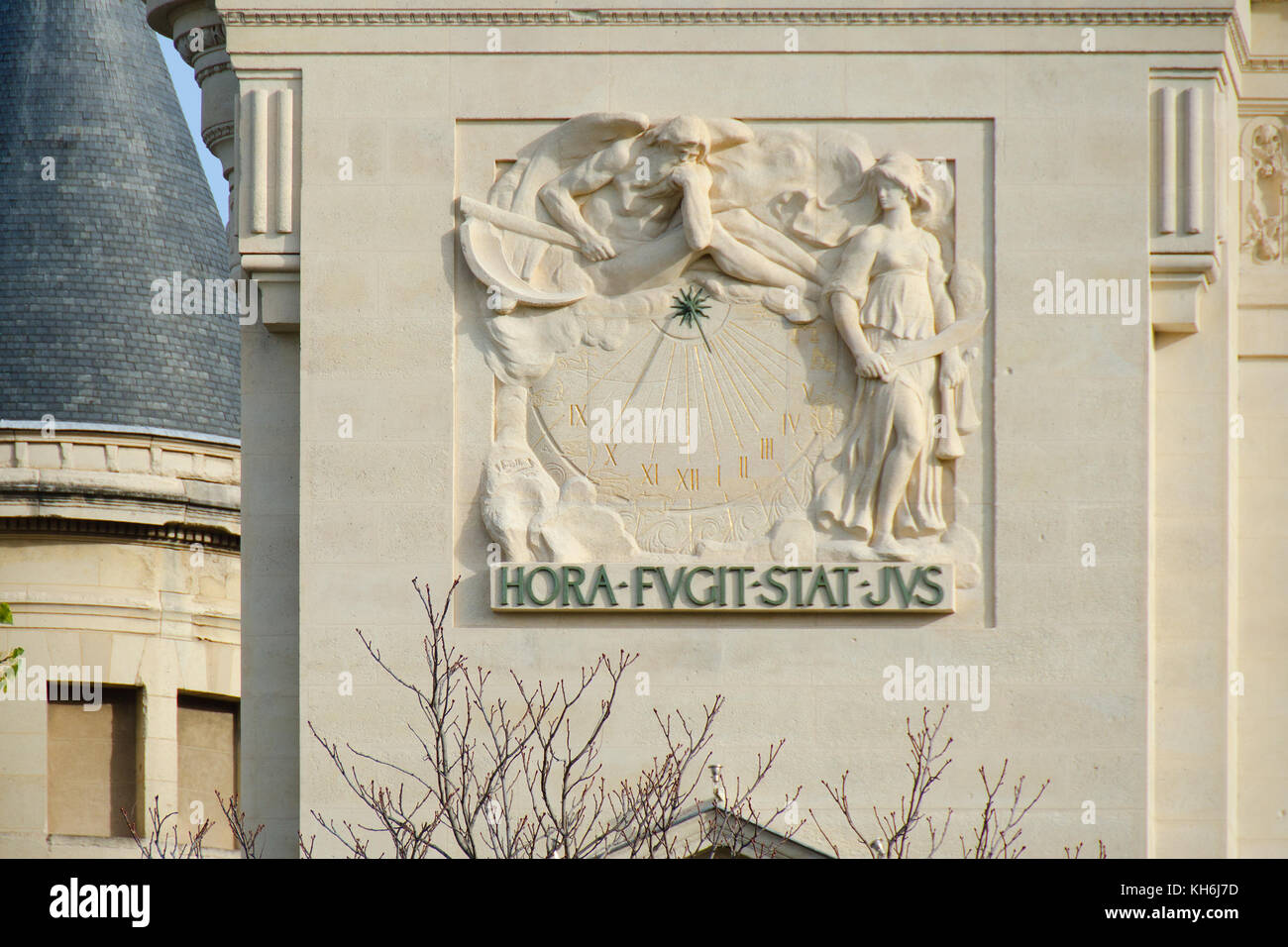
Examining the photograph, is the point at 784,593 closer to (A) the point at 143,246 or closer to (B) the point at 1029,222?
(B) the point at 1029,222

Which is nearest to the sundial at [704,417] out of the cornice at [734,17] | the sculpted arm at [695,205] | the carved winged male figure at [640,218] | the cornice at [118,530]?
the carved winged male figure at [640,218]

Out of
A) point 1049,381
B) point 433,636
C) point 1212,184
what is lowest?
point 433,636

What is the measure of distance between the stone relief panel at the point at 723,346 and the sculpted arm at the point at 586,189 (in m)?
0.02

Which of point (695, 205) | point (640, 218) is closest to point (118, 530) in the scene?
point (640, 218)

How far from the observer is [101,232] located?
57.7 m

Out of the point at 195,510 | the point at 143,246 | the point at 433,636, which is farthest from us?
the point at 143,246

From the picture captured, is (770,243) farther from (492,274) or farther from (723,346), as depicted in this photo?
(492,274)

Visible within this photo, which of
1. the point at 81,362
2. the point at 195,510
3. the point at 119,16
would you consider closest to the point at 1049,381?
the point at 195,510

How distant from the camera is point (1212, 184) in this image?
33000mm

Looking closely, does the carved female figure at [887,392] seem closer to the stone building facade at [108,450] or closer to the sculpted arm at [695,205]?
the sculpted arm at [695,205]

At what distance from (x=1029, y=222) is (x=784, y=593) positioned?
488cm

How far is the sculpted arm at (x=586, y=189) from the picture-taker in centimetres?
3297

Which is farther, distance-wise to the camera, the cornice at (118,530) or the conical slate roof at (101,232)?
the conical slate roof at (101,232)

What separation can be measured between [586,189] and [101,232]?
26541mm
